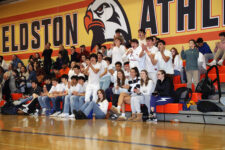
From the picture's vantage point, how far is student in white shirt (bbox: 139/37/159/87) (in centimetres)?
880

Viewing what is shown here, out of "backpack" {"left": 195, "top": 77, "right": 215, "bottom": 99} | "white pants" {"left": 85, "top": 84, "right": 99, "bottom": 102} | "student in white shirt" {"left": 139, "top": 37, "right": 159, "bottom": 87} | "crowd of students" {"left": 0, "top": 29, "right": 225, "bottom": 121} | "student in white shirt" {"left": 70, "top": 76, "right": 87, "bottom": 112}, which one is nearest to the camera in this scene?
"backpack" {"left": 195, "top": 77, "right": 215, "bottom": 99}

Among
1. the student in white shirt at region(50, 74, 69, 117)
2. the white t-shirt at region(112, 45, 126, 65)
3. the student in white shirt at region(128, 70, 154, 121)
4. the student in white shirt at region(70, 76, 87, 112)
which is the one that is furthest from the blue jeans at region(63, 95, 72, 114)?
the student in white shirt at region(128, 70, 154, 121)

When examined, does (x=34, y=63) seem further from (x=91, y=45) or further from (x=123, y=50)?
(x=123, y=50)

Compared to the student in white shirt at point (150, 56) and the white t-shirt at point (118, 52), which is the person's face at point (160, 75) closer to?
the student in white shirt at point (150, 56)

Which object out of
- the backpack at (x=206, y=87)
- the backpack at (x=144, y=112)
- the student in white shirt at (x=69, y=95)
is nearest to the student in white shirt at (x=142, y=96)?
the backpack at (x=144, y=112)

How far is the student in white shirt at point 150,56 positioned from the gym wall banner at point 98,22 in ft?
8.34

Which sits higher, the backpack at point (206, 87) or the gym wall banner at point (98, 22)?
the gym wall banner at point (98, 22)

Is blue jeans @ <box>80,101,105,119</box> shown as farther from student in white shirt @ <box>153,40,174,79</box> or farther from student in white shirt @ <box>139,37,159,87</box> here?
student in white shirt @ <box>153,40,174,79</box>

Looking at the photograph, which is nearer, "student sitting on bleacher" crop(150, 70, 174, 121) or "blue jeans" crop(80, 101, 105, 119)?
"student sitting on bleacher" crop(150, 70, 174, 121)

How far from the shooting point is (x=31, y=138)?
4.70 metres

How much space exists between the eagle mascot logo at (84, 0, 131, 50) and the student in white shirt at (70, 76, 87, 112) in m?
3.30

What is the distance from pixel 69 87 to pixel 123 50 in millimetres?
2122

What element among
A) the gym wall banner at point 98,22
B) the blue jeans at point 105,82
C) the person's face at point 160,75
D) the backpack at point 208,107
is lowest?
the backpack at point 208,107

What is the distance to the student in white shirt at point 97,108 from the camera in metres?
9.09
